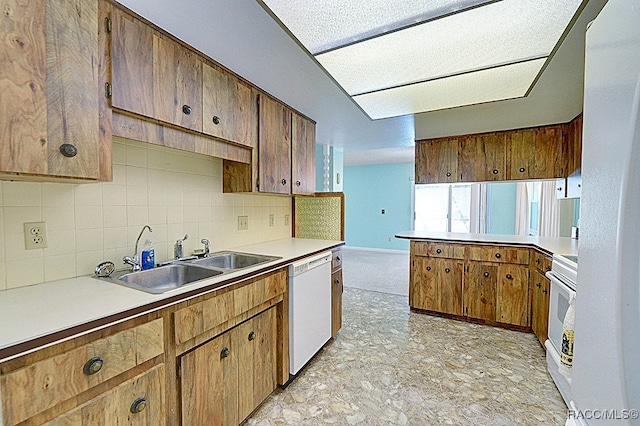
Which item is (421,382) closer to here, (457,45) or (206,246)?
(206,246)

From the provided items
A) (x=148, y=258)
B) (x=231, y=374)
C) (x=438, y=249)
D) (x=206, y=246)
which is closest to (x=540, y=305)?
(x=438, y=249)

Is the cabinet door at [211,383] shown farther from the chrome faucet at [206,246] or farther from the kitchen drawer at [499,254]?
the kitchen drawer at [499,254]

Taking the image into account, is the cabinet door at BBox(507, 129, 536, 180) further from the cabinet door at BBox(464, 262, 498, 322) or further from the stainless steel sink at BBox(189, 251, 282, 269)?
the stainless steel sink at BBox(189, 251, 282, 269)

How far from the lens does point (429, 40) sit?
144cm

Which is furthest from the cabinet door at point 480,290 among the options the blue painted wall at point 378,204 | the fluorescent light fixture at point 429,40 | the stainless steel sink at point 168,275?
the blue painted wall at point 378,204

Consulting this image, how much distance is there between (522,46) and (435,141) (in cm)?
215

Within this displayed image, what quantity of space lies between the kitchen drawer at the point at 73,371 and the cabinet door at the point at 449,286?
9.41ft

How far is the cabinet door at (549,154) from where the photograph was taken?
3047mm

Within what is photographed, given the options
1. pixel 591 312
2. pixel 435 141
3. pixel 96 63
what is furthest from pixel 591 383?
pixel 435 141

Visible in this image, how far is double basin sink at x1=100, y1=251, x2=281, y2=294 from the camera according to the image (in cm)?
148

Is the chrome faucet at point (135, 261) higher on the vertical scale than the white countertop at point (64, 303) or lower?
higher

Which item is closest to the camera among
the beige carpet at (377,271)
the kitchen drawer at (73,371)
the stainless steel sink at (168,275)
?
the kitchen drawer at (73,371)

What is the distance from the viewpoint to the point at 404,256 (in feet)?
22.3

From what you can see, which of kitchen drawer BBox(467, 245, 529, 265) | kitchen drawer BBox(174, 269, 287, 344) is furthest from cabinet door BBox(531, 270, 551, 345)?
kitchen drawer BBox(174, 269, 287, 344)
